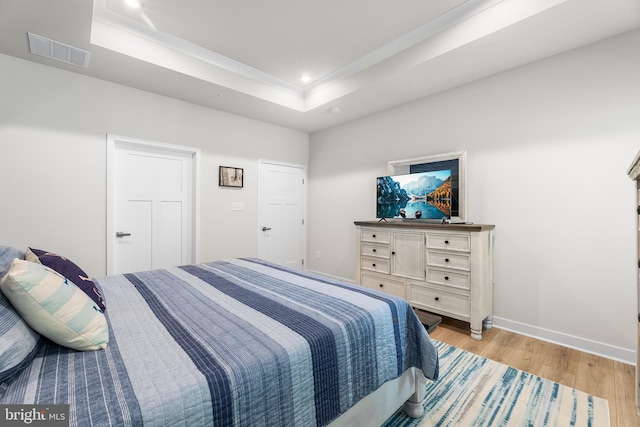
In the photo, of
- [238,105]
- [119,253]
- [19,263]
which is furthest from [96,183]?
[19,263]

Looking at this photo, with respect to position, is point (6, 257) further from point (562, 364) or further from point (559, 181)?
point (559, 181)

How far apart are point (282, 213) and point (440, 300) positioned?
2.74m

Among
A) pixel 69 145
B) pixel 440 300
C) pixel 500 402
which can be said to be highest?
pixel 69 145

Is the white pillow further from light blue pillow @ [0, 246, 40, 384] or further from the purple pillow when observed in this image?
Answer: the purple pillow

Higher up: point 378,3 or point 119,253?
point 378,3

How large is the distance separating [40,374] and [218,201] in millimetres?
3127

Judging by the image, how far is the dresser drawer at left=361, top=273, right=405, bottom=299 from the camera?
10.1 feet

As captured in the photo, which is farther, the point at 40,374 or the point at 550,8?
the point at 550,8

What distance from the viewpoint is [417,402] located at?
5.24 ft

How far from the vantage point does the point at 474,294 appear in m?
2.54

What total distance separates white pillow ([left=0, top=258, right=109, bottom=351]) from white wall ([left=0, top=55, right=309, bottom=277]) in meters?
2.25

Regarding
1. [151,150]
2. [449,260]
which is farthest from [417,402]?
[151,150]

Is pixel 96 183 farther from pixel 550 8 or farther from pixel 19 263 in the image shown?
pixel 550 8

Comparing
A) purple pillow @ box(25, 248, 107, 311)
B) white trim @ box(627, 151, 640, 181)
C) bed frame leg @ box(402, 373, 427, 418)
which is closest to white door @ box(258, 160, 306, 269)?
purple pillow @ box(25, 248, 107, 311)
